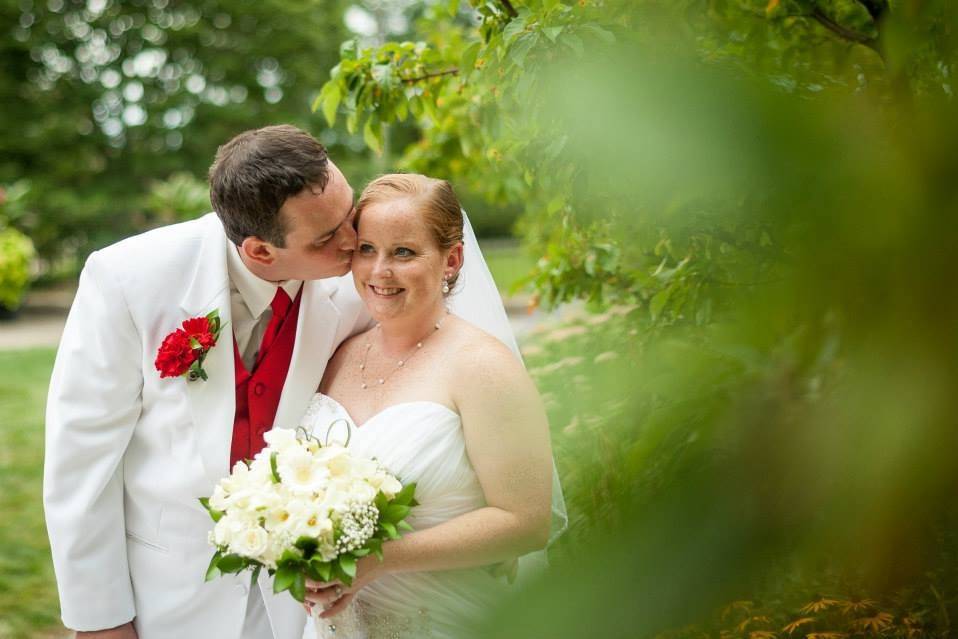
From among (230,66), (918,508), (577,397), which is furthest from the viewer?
(230,66)

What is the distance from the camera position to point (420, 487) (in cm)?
214

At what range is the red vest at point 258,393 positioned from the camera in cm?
249

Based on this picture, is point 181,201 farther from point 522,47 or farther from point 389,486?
point 522,47

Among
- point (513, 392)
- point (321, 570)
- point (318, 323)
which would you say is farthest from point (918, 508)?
point (318, 323)

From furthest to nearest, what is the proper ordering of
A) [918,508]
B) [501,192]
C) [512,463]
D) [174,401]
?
[501,192]
[174,401]
[512,463]
[918,508]

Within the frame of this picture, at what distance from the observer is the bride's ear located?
2.35 metres

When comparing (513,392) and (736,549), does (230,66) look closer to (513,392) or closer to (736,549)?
(513,392)

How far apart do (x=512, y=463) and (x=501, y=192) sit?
3105mm

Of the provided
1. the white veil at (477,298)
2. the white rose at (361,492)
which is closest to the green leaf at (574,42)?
the white rose at (361,492)

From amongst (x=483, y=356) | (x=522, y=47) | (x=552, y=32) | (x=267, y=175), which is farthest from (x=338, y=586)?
(x=552, y=32)

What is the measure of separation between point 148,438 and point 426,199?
1053 millimetres

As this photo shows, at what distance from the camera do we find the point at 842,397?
371 mm

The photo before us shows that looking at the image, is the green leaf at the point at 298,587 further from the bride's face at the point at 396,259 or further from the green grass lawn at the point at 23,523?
the green grass lawn at the point at 23,523

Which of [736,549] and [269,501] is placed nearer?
[736,549]
